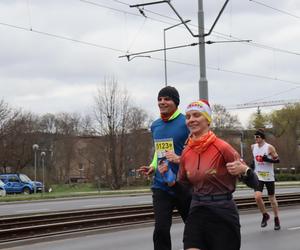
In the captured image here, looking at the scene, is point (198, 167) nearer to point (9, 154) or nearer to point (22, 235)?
point (22, 235)

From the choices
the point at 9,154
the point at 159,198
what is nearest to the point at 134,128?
the point at 9,154

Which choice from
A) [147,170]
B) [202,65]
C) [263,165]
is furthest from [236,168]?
[202,65]

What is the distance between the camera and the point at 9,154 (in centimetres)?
5928

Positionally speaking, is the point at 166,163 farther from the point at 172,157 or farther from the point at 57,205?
the point at 57,205

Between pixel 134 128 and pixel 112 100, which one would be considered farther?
A: pixel 134 128

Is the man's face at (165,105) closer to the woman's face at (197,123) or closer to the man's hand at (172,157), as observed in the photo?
the man's hand at (172,157)

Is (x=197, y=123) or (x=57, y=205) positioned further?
(x=57, y=205)

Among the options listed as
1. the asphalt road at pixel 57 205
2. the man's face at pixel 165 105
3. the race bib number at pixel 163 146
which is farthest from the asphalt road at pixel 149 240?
the asphalt road at pixel 57 205

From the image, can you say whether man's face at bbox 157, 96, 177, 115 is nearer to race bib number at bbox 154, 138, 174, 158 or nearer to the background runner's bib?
race bib number at bbox 154, 138, 174, 158

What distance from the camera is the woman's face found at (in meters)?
5.01

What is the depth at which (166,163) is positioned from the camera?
6152 millimetres

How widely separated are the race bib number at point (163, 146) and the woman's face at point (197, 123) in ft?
3.99

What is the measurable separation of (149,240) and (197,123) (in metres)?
5.96

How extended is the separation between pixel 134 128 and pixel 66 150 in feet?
77.0
